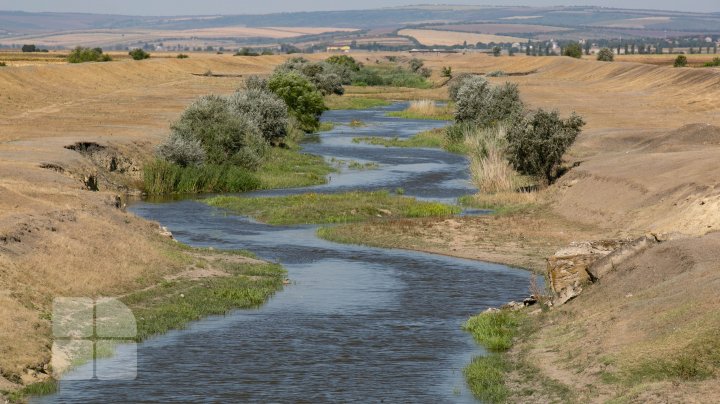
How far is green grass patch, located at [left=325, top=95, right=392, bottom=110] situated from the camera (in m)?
118

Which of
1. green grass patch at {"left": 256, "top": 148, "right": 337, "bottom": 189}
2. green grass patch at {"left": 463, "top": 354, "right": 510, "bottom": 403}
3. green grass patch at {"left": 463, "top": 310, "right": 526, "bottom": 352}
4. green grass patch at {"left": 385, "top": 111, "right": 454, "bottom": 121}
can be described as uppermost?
green grass patch at {"left": 463, "top": 354, "right": 510, "bottom": 403}

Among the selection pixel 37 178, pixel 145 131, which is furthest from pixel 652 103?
pixel 37 178

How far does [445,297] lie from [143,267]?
8.14 metres

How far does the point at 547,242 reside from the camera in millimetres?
38656

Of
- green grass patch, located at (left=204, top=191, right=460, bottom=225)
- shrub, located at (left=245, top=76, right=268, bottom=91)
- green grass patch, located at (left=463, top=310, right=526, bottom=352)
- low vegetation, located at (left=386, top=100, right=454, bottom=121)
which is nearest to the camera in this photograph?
green grass patch, located at (left=463, top=310, right=526, bottom=352)

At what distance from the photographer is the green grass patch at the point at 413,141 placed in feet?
252

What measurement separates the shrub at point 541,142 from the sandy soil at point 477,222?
→ 1879mm

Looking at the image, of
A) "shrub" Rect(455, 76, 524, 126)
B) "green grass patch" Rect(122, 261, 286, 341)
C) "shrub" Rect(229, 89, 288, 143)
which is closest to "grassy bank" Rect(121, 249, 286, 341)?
"green grass patch" Rect(122, 261, 286, 341)

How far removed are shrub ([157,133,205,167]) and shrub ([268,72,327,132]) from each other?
90.3 ft

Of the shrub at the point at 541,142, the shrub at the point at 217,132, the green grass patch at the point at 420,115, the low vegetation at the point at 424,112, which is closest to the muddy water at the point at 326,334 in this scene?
the shrub at the point at 541,142

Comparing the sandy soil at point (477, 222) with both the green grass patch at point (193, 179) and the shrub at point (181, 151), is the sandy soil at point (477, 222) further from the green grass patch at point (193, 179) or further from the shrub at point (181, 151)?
the shrub at point (181, 151)

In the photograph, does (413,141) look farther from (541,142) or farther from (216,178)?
(541,142)

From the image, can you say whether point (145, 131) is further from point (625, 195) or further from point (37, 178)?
point (625, 195)

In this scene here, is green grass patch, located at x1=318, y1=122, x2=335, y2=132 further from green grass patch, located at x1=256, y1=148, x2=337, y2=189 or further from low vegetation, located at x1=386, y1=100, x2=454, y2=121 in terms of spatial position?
green grass patch, located at x1=256, y1=148, x2=337, y2=189
